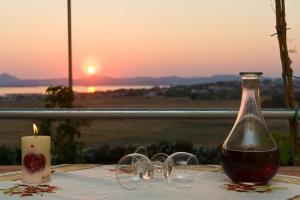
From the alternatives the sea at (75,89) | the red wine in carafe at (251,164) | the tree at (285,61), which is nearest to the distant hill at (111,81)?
the sea at (75,89)

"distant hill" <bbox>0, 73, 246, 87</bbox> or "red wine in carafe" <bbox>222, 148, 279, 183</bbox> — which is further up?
"distant hill" <bbox>0, 73, 246, 87</bbox>

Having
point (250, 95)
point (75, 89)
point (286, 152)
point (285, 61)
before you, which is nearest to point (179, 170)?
point (250, 95)

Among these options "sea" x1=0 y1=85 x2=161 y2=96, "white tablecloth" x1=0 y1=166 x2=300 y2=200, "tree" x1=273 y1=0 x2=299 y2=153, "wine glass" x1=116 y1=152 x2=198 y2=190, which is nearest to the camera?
"white tablecloth" x1=0 y1=166 x2=300 y2=200

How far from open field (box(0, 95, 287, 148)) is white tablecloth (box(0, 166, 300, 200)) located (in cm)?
103

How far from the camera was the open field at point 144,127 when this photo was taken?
234cm

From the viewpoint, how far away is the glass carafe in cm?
108

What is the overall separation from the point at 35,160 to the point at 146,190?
0.27m

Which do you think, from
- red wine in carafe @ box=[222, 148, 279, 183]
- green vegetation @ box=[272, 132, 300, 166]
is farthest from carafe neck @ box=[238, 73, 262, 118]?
green vegetation @ box=[272, 132, 300, 166]

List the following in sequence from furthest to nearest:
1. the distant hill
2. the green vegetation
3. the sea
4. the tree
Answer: the distant hill
the sea
the tree
the green vegetation

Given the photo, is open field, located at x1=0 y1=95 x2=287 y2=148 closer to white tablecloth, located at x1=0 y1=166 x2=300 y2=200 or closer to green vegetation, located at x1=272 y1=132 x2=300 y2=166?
green vegetation, located at x1=272 y1=132 x2=300 y2=166

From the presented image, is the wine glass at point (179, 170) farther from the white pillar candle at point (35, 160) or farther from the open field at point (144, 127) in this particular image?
the open field at point (144, 127)

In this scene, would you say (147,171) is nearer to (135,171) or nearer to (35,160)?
(135,171)

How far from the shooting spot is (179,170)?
112 cm

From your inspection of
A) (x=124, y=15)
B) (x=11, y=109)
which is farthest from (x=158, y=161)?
(x=124, y=15)
